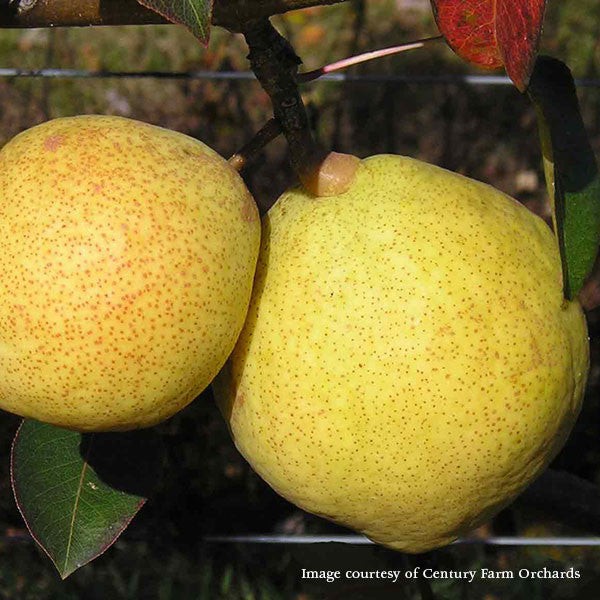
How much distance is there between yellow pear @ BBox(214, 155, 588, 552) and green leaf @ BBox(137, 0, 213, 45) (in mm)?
226

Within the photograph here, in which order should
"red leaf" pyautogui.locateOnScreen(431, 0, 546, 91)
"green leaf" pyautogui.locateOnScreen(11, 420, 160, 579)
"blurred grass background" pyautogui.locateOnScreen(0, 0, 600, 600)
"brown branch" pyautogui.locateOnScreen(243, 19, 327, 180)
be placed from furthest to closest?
"blurred grass background" pyautogui.locateOnScreen(0, 0, 600, 600), "green leaf" pyautogui.locateOnScreen(11, 420, 160, 579), "brown branch" pyautogui.locateOnScreen(243, 19, 327, 180), "red leaf" pyautogui.locateOnScreen(431, 0, 546, 91)

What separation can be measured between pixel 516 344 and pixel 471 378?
0.16ft

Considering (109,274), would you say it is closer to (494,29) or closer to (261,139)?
(261,139)

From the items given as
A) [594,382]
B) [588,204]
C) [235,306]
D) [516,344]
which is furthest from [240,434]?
[594,382]

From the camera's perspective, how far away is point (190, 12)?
682 mm

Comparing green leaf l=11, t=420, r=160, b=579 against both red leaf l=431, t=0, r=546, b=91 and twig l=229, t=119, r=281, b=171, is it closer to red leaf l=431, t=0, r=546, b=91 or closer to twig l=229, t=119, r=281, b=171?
twig l=229, t=119, r=281, b=171

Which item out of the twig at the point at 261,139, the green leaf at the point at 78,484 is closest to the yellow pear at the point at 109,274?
the twig at the point at 261,139

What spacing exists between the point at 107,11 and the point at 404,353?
1.13 ft

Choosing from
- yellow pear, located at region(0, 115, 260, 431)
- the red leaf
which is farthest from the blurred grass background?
the red leaf

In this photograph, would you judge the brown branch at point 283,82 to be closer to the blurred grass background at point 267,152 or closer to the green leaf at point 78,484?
the green leaf at point 78,484

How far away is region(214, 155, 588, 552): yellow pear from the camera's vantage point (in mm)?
800

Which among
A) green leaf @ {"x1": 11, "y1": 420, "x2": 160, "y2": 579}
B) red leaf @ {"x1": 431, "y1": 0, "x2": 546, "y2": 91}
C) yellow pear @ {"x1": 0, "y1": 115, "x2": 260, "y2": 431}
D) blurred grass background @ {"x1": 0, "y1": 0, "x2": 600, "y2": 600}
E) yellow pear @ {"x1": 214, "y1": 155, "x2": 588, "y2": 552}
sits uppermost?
red leaf @ {"x1": 431, "y1": 0, "x2": 546, "y2": 91}

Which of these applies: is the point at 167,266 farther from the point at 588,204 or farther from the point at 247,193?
the point at 588,204

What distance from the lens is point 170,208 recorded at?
0.76 meters
